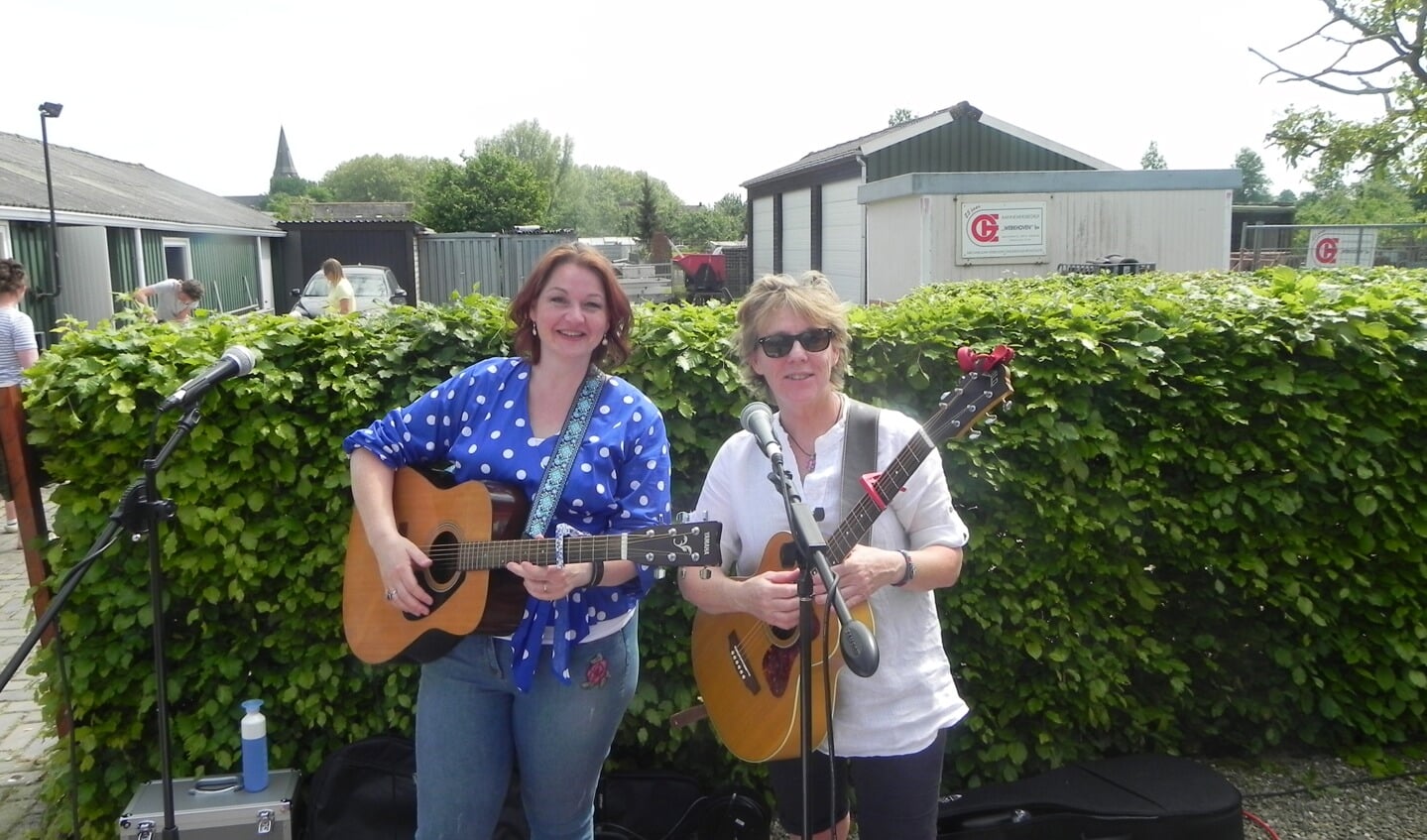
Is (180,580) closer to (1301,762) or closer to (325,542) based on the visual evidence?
(325,542)

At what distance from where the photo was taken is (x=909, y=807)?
245cm

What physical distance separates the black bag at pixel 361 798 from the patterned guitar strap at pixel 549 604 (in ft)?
3.80

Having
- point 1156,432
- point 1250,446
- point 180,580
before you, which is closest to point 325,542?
point 180,580

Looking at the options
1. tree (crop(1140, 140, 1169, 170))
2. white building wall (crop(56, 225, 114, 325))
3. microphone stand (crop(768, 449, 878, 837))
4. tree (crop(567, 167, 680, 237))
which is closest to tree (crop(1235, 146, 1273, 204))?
tree (crop(1140, 140, 1169, 170))

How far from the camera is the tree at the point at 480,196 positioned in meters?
44.4

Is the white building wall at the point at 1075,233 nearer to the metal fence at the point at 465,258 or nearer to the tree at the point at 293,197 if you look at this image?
the metal fence at the point at 465,258

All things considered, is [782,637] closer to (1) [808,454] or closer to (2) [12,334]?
(1) [808,454]

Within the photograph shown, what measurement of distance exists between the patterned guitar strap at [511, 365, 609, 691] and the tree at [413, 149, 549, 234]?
4280 centimetres

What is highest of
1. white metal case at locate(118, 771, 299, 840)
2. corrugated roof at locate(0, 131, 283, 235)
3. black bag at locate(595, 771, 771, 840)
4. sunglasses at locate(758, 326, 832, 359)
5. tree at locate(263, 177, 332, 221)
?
tree at locate(263, 177, 332, 221)

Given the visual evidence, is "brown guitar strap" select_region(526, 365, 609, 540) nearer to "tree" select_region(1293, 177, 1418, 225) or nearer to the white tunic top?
the white tunic top

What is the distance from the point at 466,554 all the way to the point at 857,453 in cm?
96

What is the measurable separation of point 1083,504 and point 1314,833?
1389mm

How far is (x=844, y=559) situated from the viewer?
7.64 feet

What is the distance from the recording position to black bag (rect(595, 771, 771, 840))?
3525 mm
